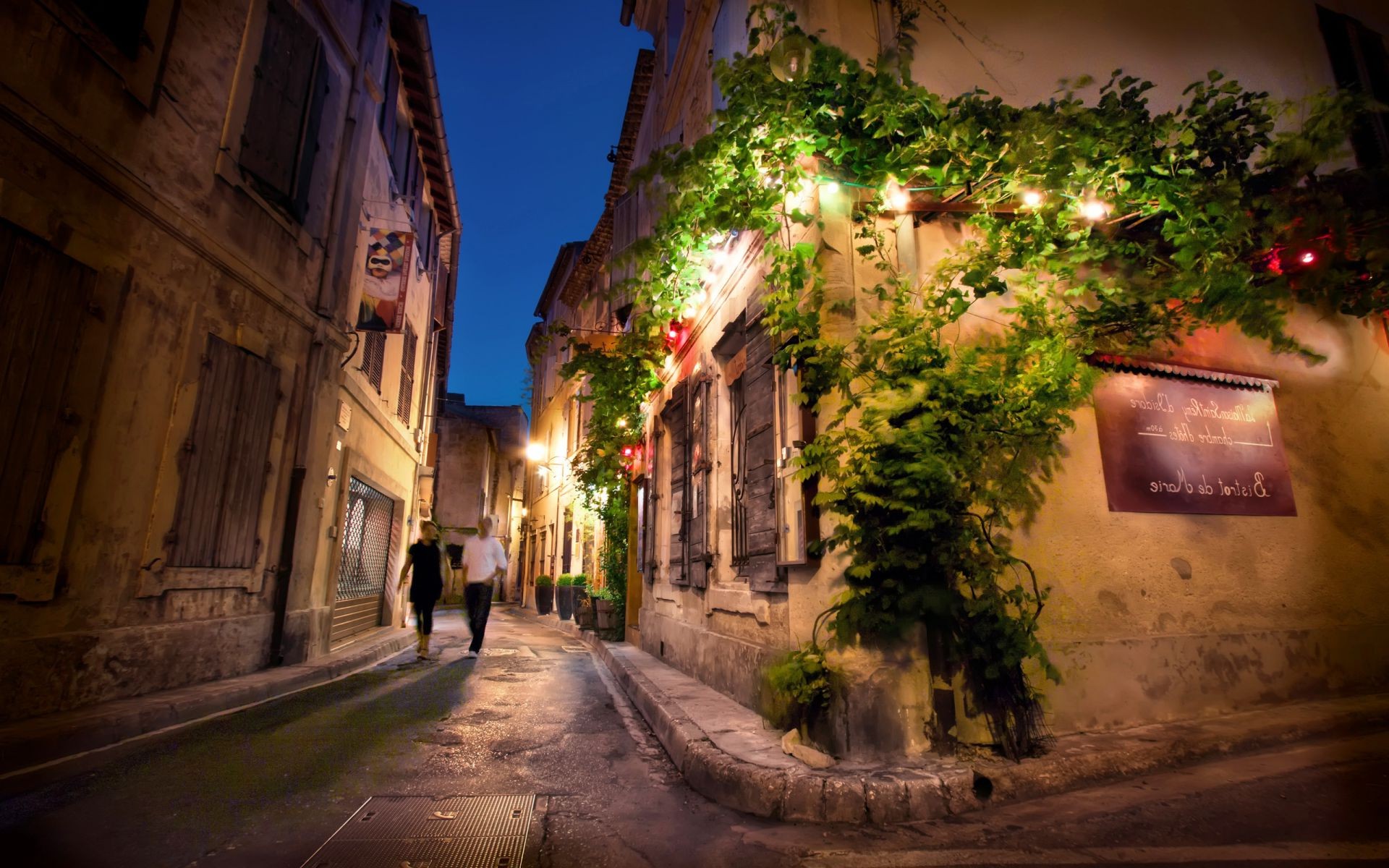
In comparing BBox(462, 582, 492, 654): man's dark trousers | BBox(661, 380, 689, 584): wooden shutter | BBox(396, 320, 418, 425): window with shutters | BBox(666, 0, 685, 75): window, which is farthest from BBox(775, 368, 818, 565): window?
BBox(396, 320, 418, 425): window with shutters

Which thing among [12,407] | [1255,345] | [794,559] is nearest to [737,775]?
[794,559]

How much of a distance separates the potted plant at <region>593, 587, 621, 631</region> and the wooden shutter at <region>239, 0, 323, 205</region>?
7.38m

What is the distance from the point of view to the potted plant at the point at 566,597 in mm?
15598

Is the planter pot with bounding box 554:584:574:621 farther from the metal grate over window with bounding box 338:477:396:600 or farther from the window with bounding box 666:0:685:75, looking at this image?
the window with bounding box 666:0:685:75

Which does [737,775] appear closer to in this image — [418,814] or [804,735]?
[804,735]

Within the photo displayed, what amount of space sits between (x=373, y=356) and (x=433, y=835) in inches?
381

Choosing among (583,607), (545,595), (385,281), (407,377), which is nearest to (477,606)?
(583,607)

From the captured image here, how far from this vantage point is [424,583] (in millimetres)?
8820

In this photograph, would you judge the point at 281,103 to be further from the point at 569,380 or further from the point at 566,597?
the point at 566,597

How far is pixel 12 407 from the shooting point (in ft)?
14.3

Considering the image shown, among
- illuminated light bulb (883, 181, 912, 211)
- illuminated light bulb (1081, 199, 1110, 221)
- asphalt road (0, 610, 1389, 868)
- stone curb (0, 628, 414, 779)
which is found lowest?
asphalt road (0, 610, 1389, 868)

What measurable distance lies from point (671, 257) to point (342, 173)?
5974 millimetres

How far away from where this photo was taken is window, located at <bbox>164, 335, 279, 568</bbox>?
19.7ft

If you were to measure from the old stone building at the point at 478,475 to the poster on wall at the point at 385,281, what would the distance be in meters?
17.0
